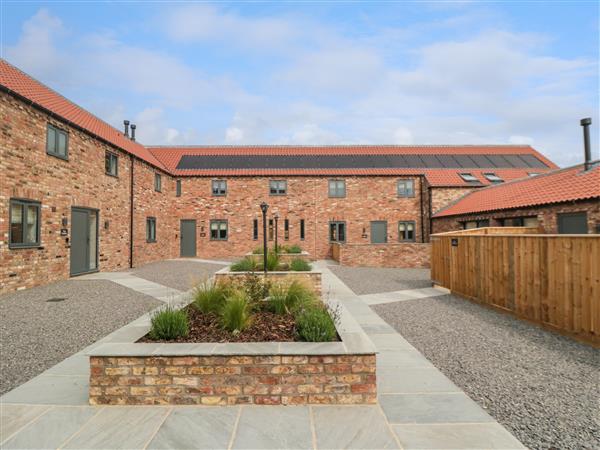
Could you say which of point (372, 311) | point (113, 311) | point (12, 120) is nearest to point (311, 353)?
point (372, 311)

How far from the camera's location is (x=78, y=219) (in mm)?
12508

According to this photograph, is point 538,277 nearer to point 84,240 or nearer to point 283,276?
point 283,276

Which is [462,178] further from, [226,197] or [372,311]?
[372,311]

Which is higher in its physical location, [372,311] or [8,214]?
[8,214]

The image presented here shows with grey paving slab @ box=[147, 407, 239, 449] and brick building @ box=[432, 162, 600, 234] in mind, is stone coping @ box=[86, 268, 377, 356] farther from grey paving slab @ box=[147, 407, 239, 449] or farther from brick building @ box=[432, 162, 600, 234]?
brick building @ box=[432, 162, 600, 234]

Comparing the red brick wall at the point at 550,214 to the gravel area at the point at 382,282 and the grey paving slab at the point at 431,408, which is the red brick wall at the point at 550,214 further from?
the grey paving slab at the point at 431,408

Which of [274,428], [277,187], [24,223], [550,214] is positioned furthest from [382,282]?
[277,187]

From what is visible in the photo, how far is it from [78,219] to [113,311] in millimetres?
7450

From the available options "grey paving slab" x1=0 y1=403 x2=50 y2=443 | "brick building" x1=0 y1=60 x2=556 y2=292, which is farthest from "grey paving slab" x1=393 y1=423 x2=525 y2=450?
"brick building" x1=0 y1=60 x2=556 y2=292

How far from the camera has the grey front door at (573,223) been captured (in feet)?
34.8

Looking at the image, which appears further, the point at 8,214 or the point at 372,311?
the point at 8,214

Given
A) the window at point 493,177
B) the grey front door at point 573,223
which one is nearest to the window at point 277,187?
the window at point 493,177

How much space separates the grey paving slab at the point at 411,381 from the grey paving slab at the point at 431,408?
0.12 meters

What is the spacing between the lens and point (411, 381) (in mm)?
3734
